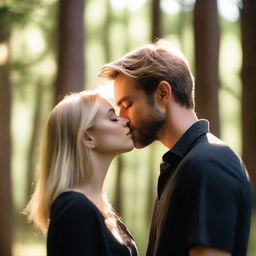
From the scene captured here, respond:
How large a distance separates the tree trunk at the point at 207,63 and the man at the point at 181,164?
5226 mm

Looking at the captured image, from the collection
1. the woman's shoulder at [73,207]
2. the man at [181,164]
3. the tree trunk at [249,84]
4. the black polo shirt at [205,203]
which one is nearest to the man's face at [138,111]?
the man at [181,164]

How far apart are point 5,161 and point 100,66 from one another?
12447mm

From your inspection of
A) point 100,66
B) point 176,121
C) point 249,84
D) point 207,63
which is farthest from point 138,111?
point 100,66

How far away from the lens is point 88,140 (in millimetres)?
3197

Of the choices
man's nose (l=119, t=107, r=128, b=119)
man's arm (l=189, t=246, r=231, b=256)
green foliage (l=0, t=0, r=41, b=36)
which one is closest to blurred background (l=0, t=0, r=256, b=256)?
green foliage (l=0, t=0, r=41, b=36)

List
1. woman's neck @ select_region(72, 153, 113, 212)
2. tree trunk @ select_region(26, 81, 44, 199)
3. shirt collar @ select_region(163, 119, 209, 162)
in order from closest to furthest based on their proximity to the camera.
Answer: shirt collar @ select_region(163, 119, 209, 162) < woman's neck @ select_region(72, 153, 113, 212) < tree trunk @ select_region(26, 81, 44, 199)

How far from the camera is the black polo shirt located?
2.64 metres

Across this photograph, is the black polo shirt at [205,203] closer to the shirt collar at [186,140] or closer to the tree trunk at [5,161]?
the shirt collar at [186,140]

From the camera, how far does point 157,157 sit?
20.8 m

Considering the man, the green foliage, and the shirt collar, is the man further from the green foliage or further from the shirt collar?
the green foliage

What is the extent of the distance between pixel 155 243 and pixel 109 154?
0.52m

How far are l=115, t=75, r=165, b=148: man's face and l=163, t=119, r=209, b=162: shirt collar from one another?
0.19 metres

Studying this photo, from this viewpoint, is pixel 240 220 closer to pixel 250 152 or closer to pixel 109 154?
pixel 109 154

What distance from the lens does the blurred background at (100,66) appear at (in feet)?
28.8
